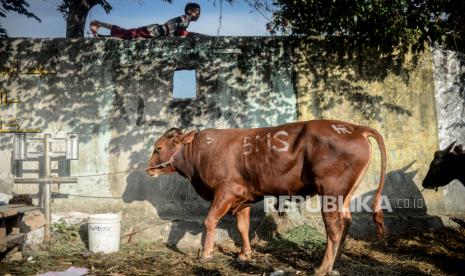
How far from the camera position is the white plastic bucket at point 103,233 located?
19.7 feet

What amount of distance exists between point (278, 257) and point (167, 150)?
227 centimetres

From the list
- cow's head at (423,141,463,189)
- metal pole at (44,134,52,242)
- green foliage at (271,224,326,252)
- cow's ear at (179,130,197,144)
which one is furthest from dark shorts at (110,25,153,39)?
cow's head at (423,141,463,189)

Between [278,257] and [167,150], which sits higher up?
[167,150]

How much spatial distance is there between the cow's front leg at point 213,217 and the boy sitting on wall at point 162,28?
12.8ft

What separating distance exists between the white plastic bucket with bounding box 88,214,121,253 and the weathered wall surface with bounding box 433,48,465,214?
18.1ft

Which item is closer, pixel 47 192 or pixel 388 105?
pixel 47 192

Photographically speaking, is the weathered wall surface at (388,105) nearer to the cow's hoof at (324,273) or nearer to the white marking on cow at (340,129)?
the white marking on cow at (340,129)

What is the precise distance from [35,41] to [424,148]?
7.17 m

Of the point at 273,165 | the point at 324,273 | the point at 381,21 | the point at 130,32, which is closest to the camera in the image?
the point at 324,273

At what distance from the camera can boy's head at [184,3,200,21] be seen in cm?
888

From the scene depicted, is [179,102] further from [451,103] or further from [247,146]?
[451,103]

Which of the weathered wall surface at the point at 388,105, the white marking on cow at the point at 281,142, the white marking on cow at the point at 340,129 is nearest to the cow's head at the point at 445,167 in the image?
the weathered wall surface at the point at 388,105

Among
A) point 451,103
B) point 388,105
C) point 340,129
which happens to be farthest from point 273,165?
point 451,103

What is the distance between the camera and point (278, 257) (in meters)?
5.89
